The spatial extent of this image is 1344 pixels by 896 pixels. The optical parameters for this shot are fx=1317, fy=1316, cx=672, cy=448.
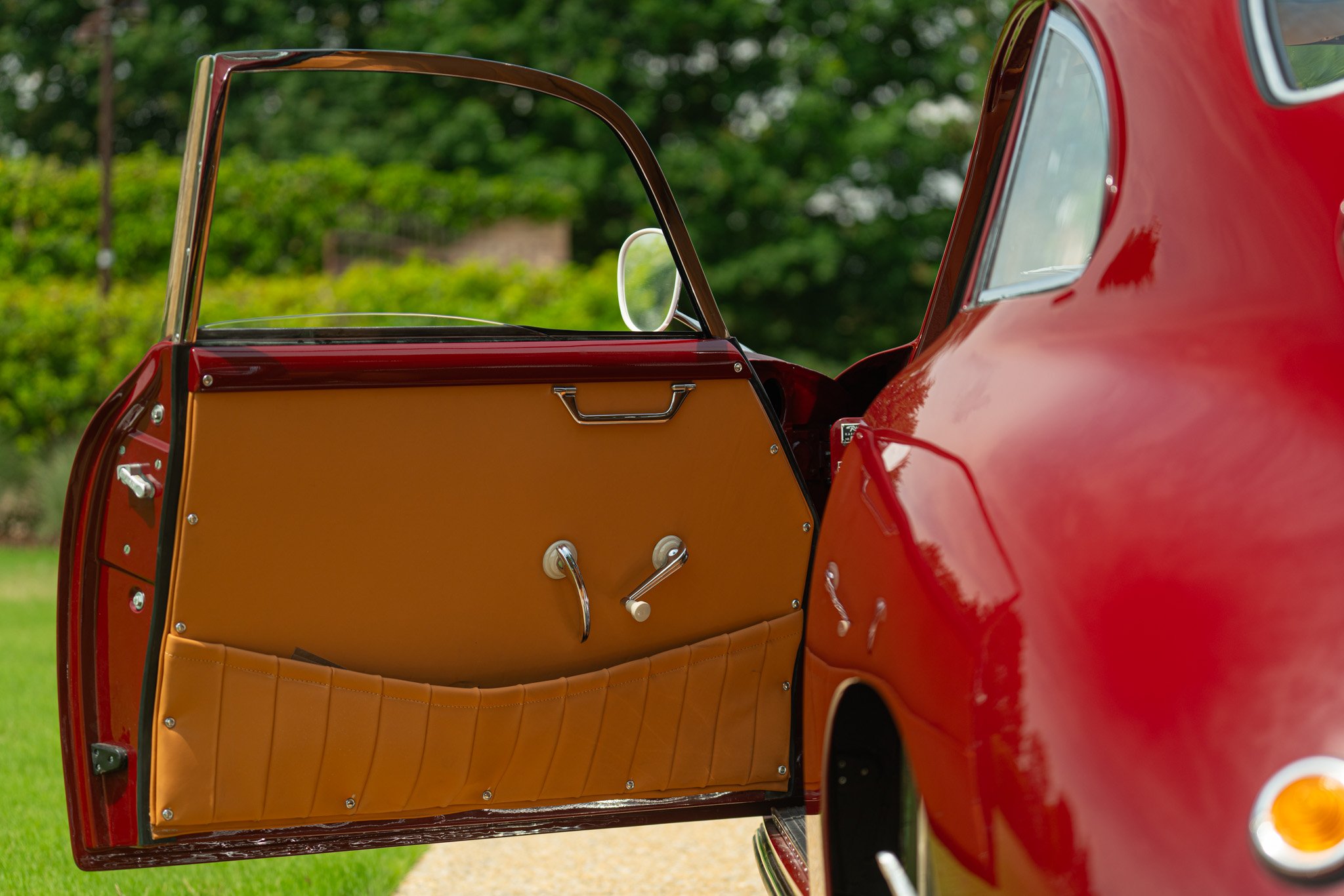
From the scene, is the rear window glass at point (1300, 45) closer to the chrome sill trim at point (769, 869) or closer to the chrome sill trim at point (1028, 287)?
the chrome sill trim at point (1028, 287)

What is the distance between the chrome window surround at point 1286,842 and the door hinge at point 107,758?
1.96 metres

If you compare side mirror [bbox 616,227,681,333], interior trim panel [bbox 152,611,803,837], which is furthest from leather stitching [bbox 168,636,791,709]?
side mirror [bbox 616,227,681,333]

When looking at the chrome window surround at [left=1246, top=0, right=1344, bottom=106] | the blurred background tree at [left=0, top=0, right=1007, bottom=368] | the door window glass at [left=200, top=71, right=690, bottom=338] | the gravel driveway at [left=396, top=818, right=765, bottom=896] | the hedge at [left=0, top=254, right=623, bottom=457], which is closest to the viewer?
the chrome window surround at [left=1246, top=0, right=1344, bottom=106]

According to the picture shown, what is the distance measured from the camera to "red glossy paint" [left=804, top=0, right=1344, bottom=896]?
1194 mm

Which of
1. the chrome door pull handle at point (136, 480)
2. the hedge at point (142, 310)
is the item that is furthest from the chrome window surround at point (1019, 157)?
the hedge at point (142, 310)

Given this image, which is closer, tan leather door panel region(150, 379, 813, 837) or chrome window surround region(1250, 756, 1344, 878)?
chrome window surround region(1250, 756, 1344, 878)

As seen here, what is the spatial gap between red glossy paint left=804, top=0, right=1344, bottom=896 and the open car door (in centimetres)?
84

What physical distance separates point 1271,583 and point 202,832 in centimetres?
188

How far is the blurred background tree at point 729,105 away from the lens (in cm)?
2077

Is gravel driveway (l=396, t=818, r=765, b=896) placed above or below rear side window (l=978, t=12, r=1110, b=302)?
below

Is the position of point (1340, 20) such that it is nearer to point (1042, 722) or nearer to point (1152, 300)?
point (1152, 300)

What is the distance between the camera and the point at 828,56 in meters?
21.0

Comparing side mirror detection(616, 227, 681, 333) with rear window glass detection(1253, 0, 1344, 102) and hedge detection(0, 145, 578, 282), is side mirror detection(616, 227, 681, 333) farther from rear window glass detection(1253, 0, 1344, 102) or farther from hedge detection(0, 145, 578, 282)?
hedge detection(0, 145, 578, 282)

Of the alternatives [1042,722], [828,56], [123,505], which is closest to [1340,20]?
[1042,722]
